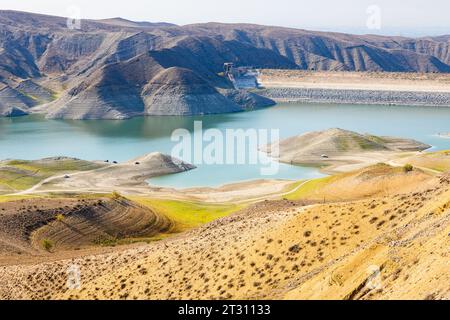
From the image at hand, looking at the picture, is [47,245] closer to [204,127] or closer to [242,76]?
[204,127]

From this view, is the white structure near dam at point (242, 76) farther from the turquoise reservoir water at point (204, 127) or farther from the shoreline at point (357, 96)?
the turquoise reservoir water at point (204, 127)

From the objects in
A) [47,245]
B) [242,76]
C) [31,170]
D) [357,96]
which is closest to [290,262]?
[47,245]

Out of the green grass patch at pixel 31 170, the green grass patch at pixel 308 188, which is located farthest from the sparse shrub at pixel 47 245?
the green grass patch at pixel 31 170

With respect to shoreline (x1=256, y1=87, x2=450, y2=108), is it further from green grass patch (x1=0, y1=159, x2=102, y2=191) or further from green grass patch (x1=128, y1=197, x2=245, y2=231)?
green grass patch (x1=128, y1=197, x2=245, y2=231)

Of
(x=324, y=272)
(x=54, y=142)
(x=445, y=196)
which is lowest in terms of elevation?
(x=54, y=142)
